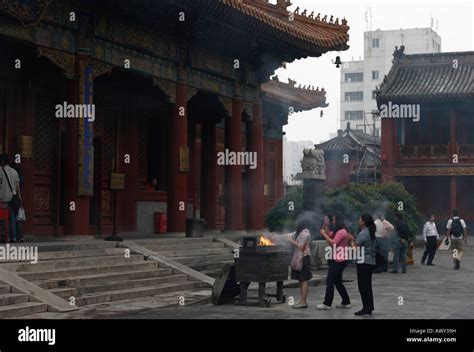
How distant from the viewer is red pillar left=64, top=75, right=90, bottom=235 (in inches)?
594

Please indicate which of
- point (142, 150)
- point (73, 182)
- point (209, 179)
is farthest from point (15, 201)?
point (209, 179)

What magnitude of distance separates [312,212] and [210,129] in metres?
3.78

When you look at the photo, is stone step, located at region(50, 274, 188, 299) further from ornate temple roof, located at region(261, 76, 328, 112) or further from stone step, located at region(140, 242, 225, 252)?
ornate temple roof, located at region(261, 76, 328, 112)

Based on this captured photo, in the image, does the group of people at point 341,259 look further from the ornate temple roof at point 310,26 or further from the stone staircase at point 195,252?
the ornate temple roof at point 310,26

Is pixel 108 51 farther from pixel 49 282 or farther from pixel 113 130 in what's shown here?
pixel 49 282

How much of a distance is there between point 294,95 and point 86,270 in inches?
715

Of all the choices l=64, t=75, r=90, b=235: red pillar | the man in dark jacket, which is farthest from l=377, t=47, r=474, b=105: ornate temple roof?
l=64, t=75, r=90, b=235: red pillar

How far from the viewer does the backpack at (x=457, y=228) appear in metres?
21.1

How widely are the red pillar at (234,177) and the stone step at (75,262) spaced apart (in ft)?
20.1

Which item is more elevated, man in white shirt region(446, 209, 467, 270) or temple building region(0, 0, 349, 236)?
temple building region(0, 0, 349, 236)

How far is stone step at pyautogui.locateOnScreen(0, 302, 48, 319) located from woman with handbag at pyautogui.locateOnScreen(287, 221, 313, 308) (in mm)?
3901

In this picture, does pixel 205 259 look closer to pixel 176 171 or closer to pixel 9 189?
pixel 176 171

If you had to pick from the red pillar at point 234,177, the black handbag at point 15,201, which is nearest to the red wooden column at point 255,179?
the red pillar at point 234,177

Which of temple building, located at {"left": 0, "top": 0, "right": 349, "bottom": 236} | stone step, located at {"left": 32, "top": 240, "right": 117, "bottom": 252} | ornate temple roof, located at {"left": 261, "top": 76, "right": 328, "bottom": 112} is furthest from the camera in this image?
ornate temple roof, located at {"left": 261, "top": 76, "right": 328, "bottom": 112}
